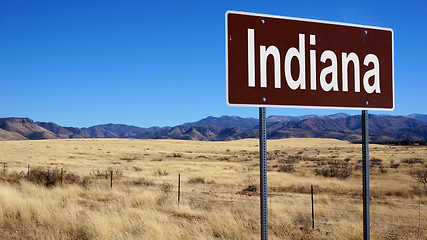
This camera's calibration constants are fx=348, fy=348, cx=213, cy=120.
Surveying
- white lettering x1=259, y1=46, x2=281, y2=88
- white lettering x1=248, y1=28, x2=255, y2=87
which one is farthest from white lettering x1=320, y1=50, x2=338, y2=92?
white lettering x1=248, y1=28, x2=255, y2=87

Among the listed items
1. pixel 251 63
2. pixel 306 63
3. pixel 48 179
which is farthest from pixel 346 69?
pixel 48 179

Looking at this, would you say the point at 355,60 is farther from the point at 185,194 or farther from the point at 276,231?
the point at 185,194

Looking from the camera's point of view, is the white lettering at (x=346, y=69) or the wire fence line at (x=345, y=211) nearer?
the white lettering at (x=346, y=69)

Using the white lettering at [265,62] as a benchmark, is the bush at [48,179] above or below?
below

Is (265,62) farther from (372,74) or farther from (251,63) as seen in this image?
(372,74)

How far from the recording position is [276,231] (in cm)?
877

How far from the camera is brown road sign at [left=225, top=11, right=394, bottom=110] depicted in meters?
3.46

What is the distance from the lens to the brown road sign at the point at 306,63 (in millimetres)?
3465

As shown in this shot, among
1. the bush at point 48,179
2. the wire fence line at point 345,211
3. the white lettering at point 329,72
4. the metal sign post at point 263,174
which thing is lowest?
the wire fence line at point 345,211

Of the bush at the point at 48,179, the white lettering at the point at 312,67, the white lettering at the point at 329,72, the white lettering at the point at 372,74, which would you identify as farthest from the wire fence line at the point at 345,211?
the white lettering at the point at 312,67

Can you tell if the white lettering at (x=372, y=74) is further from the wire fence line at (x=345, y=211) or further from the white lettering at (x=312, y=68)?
the wire fence line at (x=345, y=211)

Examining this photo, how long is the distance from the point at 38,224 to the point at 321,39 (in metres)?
8.57

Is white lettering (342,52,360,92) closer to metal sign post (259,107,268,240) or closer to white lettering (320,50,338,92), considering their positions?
white lettering (320,50,338,92)

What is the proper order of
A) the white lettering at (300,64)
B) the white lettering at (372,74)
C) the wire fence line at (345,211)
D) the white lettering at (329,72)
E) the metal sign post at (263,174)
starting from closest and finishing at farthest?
the metal sign post at (263,174) < the white lettering at (300,64) < the white lettering at (329,72) < the white lettering at (372,74) < the wire fence line at (345,211)
